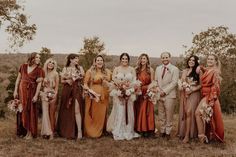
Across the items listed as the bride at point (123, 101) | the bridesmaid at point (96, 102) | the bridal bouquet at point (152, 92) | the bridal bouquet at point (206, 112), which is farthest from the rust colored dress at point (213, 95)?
the bridesmaid at point (96, 102)

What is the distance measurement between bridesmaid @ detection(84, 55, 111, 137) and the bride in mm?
265

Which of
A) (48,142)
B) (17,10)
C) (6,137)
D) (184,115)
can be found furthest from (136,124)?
(17,10)

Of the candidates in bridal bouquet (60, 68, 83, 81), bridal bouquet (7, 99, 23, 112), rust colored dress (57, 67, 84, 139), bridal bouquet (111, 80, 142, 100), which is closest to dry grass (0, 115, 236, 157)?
rust colored dress (57, 67, 84, 139)

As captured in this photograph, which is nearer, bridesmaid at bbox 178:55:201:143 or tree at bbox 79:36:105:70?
bridesmaid at bbox 178:55:201:143

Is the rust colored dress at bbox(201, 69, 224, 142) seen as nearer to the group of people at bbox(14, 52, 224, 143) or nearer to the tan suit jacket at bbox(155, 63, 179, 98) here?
the group of people at bbox(14, 52, 224, 143)

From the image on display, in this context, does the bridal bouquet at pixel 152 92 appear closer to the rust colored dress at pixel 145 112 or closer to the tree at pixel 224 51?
the rust colored dress at pixel 145 112

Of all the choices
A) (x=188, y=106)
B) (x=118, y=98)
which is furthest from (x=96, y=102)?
(x=188, y=106)

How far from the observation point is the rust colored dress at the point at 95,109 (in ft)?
39.1

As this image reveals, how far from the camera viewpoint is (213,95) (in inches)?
436

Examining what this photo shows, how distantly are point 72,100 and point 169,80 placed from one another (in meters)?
2.47

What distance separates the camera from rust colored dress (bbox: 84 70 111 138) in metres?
11.9

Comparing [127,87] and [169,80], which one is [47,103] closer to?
[127,87]

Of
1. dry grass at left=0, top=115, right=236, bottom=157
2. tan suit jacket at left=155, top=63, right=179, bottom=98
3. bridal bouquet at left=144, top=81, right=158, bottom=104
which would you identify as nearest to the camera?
dry grass at left=0, top=115, right=236, bottom=157

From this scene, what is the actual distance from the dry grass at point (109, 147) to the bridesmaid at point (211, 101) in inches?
10.9
